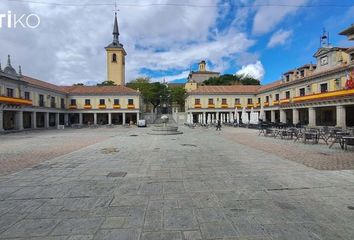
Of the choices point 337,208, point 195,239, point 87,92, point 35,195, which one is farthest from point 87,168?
point 87,92

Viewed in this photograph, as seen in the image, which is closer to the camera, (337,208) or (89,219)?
(89,219)

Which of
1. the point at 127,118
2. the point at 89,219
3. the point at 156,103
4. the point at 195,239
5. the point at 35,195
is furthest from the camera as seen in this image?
the point at 156,103

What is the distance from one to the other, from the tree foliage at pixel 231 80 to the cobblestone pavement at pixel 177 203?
63.6 meters

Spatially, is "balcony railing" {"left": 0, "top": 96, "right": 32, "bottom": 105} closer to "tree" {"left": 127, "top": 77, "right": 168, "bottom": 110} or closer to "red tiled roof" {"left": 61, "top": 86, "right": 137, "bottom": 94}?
"red tiled roof" {"left": 61, "top": 86, "right": 137, "bottom": 94}

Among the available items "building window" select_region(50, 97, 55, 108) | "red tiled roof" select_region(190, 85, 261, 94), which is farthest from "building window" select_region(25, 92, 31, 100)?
"red tiled roof" select_region(190, 85, 261, 94)

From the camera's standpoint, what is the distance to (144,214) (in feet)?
13.0

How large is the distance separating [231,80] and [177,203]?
69.9m

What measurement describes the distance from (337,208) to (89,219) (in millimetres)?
4235

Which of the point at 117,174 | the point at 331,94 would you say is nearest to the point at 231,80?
the point at 331,94

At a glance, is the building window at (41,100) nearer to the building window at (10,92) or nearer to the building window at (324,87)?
the building window at (10,92)

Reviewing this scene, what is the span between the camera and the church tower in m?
62.2

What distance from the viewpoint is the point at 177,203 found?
445cm

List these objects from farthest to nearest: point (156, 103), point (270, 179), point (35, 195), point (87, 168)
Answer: point (156, 103)
point (87, 168)
point (270, 179)
point (35, 195)

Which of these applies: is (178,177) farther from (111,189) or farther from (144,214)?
(144,214)
